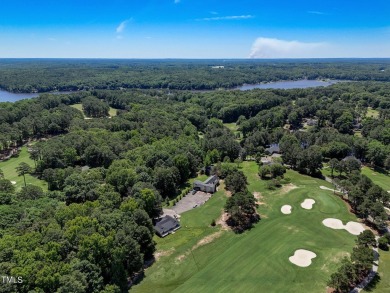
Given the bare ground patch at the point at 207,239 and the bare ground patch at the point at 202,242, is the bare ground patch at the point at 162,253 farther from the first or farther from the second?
the bare ground patch at the point at 207,239

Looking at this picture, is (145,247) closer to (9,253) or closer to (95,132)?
(9,253)

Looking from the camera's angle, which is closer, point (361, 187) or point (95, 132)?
point (361, 187)

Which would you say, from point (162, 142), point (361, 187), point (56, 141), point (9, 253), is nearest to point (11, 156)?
point (56, 141)

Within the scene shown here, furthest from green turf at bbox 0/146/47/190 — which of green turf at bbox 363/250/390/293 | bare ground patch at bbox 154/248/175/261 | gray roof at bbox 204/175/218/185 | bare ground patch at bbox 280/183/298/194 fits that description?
green turf at bbox 363/250/390/293

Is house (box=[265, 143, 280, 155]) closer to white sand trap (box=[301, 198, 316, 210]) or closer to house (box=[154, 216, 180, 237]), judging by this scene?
white sand trap (box=[301, 198, 316, 210])

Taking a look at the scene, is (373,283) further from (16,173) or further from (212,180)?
(16,173)

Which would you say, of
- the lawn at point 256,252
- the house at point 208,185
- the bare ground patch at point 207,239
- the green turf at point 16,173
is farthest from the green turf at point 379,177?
the green turf at point 16,173
